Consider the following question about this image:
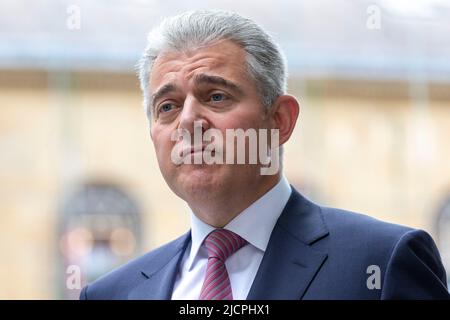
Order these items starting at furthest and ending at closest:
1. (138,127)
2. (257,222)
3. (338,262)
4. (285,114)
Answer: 1. (138,127)
2. (285,114)
3. (257,222)
4. (338,262)

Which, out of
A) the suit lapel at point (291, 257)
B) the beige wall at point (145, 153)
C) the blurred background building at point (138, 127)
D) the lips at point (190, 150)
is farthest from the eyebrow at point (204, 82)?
the beige wall at point (145, 153)

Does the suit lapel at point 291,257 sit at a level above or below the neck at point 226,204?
below

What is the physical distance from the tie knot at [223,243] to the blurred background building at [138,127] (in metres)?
7.54

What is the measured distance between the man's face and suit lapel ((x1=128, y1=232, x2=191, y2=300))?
16 centimetres

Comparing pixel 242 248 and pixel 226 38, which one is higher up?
pixel 226 38

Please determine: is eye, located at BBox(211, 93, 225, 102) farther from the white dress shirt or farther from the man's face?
the white dress shirt

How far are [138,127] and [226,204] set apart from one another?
328 inches

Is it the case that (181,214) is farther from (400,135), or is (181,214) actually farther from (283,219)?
(283,219)

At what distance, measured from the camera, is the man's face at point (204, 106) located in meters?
1.48

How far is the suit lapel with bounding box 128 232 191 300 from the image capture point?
156 cm

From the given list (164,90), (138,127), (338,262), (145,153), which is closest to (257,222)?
(338,262)

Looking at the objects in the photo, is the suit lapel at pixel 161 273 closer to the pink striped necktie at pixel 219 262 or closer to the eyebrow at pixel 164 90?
the pink striped necktie at pixel 219 262

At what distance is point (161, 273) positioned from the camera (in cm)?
162

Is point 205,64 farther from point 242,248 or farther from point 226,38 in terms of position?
point 242,248
